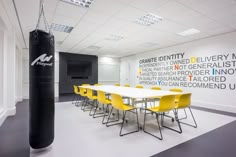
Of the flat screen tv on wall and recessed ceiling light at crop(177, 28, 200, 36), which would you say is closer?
recessed ceiling light at crop(177, 28, 200, 36)

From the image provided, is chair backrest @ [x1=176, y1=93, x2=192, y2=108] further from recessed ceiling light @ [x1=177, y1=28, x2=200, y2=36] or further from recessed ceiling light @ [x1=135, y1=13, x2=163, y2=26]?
recessed ceiling light @ [x1=177, y1=28, x2=200, y2=36]

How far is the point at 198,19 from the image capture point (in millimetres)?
3625

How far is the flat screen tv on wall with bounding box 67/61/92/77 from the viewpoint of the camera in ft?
28.3

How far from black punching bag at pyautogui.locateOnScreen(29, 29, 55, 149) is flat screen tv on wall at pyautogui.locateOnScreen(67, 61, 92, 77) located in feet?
22.4

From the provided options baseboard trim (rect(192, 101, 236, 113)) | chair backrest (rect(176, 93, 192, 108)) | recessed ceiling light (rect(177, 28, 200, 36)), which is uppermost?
recessed ceiling light (rect(177, 28, 200, 36))

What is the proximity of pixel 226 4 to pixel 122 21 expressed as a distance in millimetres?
2368

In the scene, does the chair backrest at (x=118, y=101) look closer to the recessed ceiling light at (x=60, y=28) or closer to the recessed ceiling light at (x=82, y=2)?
the recessed ceiling light at (x=82, y=2)

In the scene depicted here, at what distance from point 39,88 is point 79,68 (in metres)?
7.15

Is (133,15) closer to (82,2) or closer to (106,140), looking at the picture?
(82,2)

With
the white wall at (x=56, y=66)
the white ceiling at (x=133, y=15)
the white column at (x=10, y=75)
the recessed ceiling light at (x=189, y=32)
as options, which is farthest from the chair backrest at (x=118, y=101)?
the white wall at (x=56, y=66)

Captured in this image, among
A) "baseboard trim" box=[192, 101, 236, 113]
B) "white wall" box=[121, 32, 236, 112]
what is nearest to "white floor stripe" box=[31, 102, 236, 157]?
"baseboard trim" box=[192, 101, 236, 113]

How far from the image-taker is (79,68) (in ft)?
29.3

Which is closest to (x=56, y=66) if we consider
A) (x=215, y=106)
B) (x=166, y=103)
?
(x=166, y=103)

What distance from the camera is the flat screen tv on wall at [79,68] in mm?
8625
